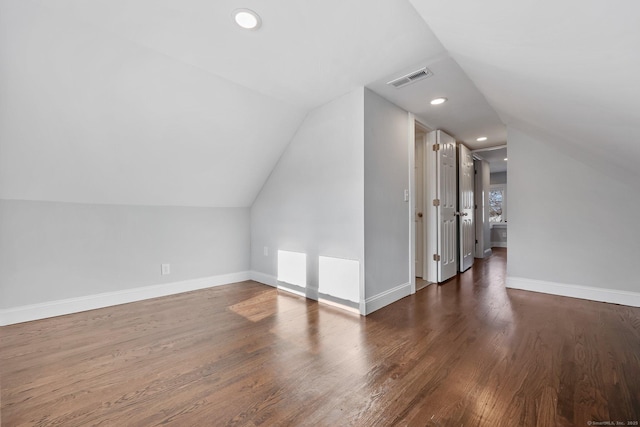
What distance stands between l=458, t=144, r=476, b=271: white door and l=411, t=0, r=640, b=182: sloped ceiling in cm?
213

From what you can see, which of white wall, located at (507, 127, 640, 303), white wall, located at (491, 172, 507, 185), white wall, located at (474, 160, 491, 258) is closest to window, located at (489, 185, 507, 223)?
white wall, located at (491, 172, 507, 185)

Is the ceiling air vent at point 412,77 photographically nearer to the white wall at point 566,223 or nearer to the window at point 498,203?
the white wall at point 566,223

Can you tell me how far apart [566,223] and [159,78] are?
4.46 m

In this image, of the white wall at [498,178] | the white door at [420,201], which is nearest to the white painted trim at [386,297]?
the white door at [420,201]

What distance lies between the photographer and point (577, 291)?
10.2 ft

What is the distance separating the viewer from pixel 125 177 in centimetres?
276

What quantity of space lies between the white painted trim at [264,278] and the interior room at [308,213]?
3 cm

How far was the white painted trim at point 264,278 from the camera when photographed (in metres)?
3.62

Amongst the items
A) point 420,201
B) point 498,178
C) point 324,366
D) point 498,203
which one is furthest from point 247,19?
point 498,203

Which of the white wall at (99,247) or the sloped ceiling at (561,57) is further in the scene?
the white wall at (99,247)

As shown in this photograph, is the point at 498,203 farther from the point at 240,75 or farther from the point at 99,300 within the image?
the point at 99,300

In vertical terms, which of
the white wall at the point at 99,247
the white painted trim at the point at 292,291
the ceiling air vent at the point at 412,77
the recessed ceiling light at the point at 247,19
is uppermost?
the recessed ceiling light at the point at 247,19

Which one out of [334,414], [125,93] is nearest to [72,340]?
[125,93]

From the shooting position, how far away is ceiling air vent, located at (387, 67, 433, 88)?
2324 millimetres
